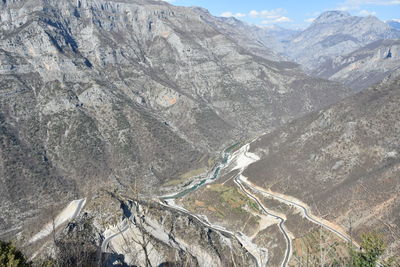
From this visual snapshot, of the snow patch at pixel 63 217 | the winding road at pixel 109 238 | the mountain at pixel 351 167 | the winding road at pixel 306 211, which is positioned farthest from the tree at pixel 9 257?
the winding road at pixel 306 211

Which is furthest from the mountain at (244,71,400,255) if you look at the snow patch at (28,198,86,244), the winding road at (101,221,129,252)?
the snow patch at (28,198,86,244)

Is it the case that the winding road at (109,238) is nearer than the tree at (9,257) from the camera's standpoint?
No

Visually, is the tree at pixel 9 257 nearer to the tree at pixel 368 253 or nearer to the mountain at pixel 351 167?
the tree at pixel 368 253

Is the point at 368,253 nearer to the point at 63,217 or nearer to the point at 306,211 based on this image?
the point at 306,211

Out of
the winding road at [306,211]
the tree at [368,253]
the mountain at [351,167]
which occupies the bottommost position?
the winding road at [306,211]

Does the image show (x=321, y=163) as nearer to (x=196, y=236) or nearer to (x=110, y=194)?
(x=196, y=236)

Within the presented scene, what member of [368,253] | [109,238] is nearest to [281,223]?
[109,238]

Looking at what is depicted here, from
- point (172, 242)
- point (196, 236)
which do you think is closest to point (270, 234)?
point (196, 236)

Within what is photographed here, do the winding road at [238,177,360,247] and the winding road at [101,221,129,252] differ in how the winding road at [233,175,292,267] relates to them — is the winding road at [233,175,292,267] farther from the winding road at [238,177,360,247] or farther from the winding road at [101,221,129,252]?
the winding road at [101,221,129,252]
